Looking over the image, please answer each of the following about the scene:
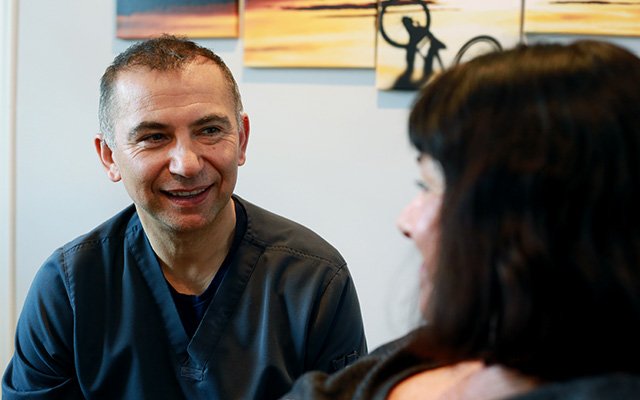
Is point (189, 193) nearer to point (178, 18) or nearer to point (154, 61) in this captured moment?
point (154, 61)

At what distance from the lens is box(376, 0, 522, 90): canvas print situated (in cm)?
179

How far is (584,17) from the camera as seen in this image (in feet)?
5.73

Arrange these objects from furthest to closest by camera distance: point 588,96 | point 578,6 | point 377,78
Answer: point 377,78, point 578,6, point 588,96

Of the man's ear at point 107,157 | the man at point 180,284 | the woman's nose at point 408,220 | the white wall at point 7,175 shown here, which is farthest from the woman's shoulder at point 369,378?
the white wall at point 7,175

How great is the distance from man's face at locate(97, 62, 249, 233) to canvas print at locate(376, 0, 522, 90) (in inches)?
22.4

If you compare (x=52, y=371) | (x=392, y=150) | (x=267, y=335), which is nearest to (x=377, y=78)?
(x=392, y=150)

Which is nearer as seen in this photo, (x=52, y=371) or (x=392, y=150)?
(x=52, y=371)

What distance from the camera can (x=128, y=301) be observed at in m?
1.43

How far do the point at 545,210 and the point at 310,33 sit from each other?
1337mm

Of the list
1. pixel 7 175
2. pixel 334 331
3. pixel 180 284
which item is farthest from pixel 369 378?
pixel 7 175

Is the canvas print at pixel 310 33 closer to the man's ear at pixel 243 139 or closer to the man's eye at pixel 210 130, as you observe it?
the man's ear at pixel 243 139

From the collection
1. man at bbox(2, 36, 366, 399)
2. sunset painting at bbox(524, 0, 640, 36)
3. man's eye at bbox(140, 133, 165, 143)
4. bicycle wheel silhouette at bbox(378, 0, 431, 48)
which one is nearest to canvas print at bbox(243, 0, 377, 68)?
bicycle wheel silhouette at bbox(378, 0, 431, 48)

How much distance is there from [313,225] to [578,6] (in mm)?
813

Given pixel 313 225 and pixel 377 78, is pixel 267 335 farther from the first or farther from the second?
pixel 377 78
